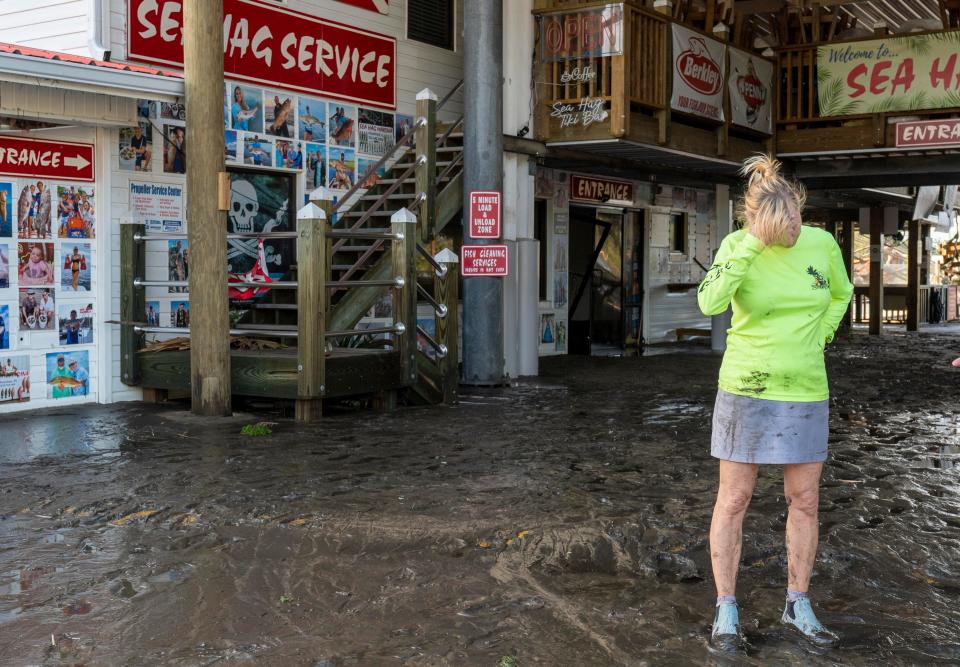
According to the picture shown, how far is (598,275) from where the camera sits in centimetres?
1833

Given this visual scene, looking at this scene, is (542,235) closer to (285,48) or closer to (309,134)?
(309,134)

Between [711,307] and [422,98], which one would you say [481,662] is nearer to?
[711,307]

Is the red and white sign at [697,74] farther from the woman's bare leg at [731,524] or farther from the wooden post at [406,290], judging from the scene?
the woman's bare leg at [731,524]

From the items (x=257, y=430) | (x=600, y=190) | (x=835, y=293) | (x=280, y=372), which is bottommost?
(x=257, y=430)


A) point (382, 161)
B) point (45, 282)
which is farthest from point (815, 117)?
point (45, 282)

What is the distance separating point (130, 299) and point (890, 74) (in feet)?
36.4

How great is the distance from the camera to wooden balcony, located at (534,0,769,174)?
13.2 metres

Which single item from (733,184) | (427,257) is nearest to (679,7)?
(733,184)

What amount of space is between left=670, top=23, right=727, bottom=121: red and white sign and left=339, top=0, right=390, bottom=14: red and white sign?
370 centimetres

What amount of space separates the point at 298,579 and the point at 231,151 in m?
7.29

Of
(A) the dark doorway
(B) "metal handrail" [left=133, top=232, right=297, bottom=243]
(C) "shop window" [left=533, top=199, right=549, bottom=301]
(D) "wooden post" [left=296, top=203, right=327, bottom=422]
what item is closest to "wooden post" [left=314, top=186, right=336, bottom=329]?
(D) "wooden post" [left=296, top=203, right=327, bottom=422]

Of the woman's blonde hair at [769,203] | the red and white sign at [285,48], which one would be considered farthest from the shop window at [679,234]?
the woman's blonde hair at [769,203]

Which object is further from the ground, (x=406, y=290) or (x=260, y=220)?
(x=260, y=220)

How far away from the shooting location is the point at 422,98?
1205 centimetres
